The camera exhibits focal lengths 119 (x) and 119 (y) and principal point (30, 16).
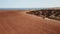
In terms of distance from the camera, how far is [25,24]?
1354mm

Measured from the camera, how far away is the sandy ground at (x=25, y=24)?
118cm

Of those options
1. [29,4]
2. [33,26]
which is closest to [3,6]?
[29,4]

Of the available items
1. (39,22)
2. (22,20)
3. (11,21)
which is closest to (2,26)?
(11,21)

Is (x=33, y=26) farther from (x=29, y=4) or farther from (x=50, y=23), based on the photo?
(x=29, y=4)

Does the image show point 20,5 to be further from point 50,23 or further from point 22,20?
point 50,23

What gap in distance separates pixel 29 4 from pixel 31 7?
0.19ft

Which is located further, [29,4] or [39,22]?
[29,4]

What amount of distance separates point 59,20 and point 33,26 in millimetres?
315

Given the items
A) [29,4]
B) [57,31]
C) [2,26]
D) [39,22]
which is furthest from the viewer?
[29,4]

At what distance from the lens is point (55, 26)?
50.1 inches

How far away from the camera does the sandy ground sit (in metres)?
1.18

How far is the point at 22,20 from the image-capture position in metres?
1.46

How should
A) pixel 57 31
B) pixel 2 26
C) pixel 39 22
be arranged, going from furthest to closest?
pixel 39 22, pixel 2 26, pixel 57 31

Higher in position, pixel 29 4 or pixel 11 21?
pixel 29 4
